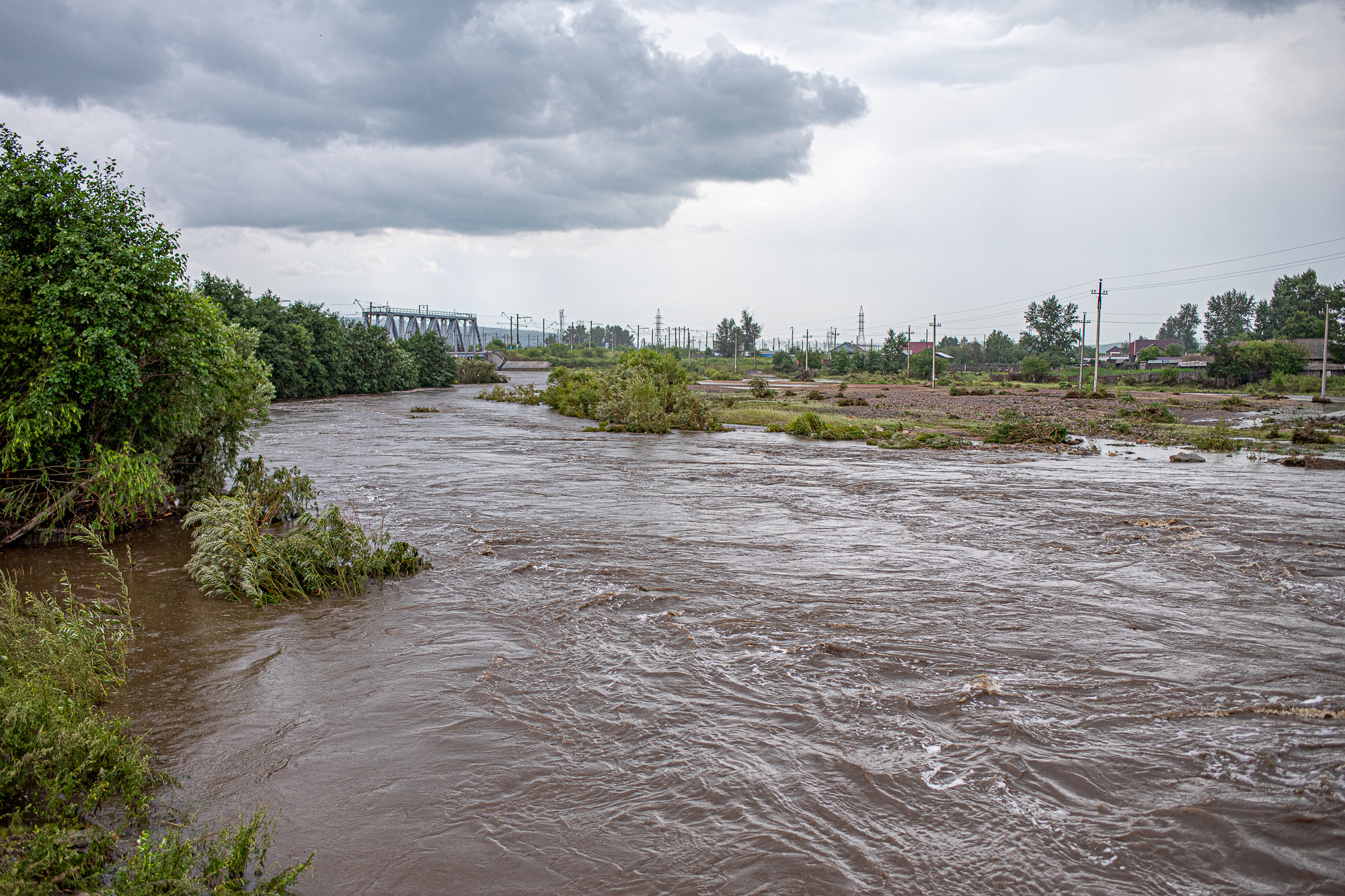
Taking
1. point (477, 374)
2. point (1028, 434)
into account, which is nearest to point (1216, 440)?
point (1028, 434)

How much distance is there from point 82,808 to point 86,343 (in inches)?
292

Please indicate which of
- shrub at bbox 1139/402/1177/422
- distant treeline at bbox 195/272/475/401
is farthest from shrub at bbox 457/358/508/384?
shrub at bbox 1139/402/1177/422

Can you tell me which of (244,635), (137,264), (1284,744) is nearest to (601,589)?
(244,635)

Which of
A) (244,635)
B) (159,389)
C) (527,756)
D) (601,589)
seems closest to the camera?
(527,756)

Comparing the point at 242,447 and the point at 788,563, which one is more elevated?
the point at 242,447

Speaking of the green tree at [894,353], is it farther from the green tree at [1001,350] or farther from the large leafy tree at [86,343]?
the large leafy tree at [86,343]

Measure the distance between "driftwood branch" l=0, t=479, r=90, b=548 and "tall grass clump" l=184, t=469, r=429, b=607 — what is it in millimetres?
1721

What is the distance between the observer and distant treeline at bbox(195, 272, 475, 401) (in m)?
44.8

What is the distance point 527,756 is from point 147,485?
7769mm

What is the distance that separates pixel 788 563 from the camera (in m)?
10.6

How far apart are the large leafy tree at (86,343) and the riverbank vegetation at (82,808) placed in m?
4.87

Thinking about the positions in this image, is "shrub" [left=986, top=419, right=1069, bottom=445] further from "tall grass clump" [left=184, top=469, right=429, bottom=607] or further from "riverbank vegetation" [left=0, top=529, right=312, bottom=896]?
"riverbank vegetation" [left=0, top=529, right=312, bottom=896]

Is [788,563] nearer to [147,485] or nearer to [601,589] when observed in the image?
[601,589]

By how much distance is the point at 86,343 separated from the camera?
963cm
